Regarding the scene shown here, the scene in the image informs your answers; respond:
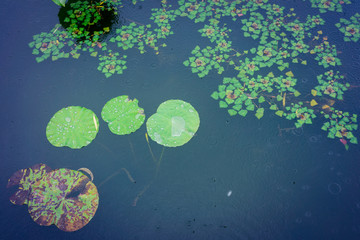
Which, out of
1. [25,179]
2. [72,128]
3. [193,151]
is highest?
[72,128]

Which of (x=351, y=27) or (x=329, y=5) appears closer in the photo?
(x=351, y=27)

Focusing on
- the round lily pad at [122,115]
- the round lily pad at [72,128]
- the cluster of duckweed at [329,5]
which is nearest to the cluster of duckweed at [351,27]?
the cluster of duckweed at [329,5]

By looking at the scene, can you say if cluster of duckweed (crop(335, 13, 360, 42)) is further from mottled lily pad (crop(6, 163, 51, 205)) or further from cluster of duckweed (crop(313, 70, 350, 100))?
mottled lily pad (crop(6, 163, 51, 205))

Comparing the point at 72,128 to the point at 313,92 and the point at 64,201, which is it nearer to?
the point at 64,201

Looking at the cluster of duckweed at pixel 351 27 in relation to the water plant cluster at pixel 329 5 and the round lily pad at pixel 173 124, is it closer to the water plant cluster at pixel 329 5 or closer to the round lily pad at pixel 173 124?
the water plant cluster at pixel 329 5

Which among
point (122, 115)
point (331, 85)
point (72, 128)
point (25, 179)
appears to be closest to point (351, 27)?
point (331, 85)
